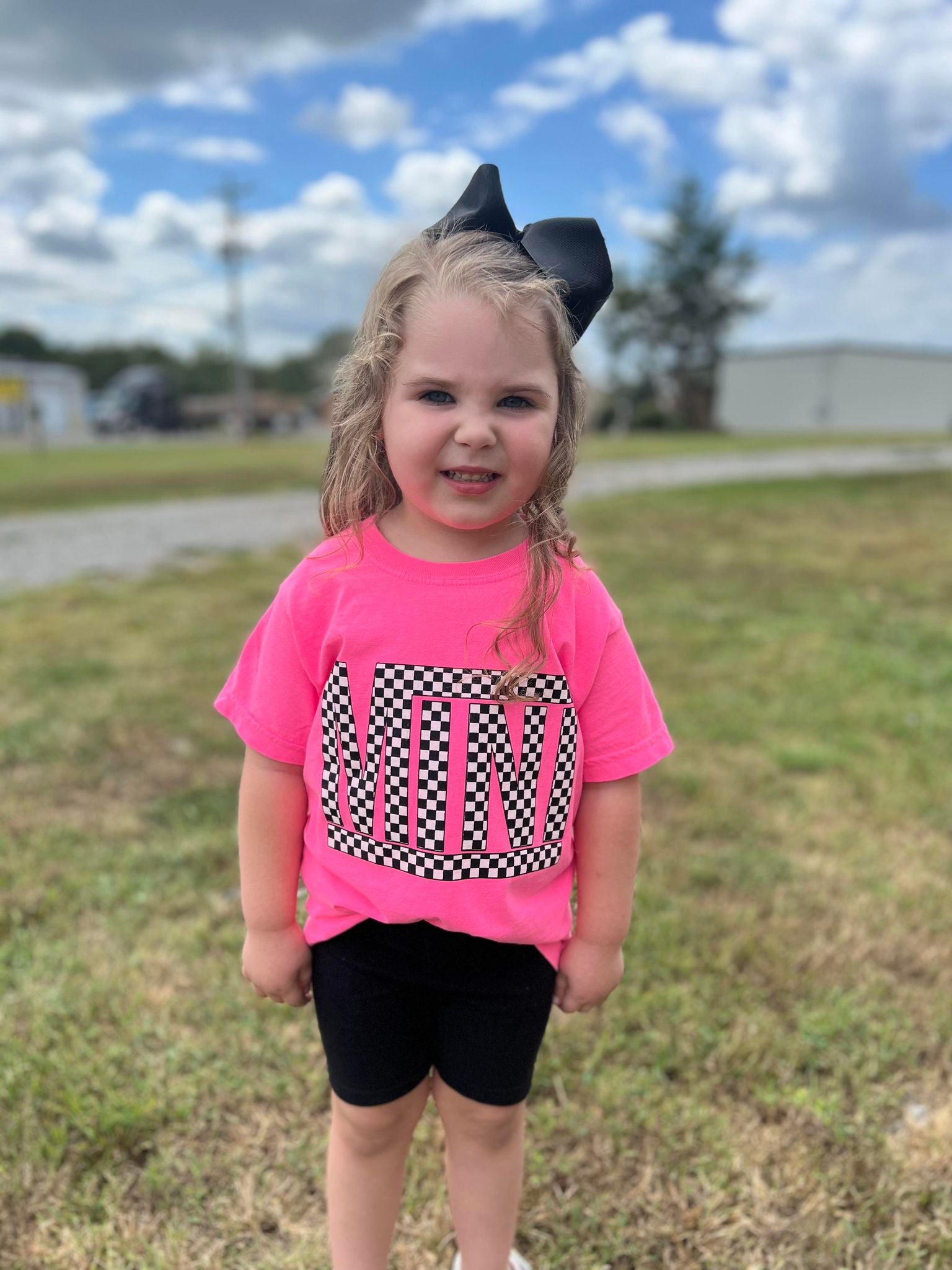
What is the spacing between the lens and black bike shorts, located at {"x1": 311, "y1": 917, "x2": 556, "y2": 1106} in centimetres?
127

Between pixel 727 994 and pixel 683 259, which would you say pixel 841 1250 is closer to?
pixel 727 994

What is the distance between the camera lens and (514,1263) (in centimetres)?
155

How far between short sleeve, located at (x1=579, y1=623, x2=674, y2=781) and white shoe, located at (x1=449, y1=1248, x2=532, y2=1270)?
86cm

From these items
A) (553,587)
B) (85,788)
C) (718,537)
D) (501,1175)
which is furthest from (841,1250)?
(718,537)

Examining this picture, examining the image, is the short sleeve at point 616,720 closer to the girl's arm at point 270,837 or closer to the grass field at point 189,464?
the girl's arm at point 270,837

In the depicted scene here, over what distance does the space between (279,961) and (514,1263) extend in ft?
2.27

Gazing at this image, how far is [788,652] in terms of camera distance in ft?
16.2

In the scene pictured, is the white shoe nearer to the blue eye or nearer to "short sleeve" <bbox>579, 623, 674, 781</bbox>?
"short sleeve" <bbox>579, 623, 674, 781</bbox>

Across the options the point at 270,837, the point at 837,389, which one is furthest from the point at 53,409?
the point at 270,837

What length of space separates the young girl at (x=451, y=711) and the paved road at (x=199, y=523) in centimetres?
280

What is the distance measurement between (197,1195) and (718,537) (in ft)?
24.8

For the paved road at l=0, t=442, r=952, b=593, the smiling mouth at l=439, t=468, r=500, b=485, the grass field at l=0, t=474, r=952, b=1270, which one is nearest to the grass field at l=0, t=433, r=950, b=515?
the paved road at l=0, t=442, r=952, b=593

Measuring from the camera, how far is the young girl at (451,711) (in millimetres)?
1158

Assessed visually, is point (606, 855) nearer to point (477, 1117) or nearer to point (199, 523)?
point (477, 1117)
